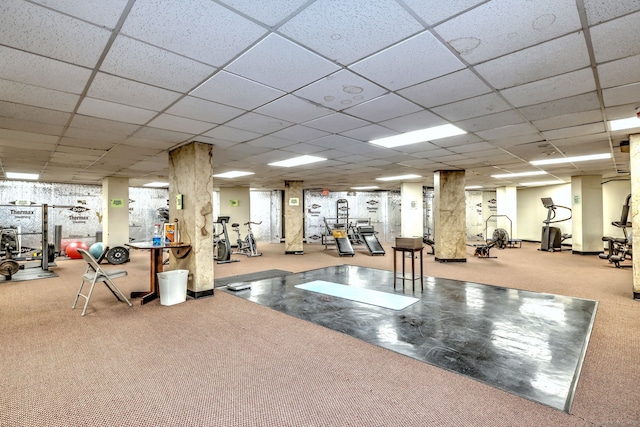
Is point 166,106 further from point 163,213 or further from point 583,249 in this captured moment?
point 583,249

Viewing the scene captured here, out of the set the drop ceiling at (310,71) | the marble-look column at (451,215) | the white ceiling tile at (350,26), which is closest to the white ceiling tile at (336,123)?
the drop ceiling at (310,71)

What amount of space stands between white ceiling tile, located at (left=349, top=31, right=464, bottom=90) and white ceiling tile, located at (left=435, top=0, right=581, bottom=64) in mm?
116

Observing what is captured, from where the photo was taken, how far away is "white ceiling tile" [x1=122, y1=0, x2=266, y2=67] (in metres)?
1.85

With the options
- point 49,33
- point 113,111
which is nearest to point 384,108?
point 49,33

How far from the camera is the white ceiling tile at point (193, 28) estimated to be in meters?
1.85

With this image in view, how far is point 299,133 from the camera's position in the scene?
4.66 m

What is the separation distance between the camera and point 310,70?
8.70 ft

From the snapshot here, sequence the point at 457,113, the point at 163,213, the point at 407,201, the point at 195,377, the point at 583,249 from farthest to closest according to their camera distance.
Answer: the point at 407,201, the point at 583,249, the point at 163,213, the point at 457,113, the point at 195,377

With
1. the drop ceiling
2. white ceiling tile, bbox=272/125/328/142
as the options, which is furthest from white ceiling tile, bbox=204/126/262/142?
white ceiling tile, bbox=272/125/328/142

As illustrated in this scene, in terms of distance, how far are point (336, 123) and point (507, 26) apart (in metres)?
2.36

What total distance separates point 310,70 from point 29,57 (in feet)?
7.03

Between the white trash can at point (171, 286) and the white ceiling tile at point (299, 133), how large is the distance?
261 centimetres

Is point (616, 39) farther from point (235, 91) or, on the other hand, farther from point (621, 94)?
point (235, 91)

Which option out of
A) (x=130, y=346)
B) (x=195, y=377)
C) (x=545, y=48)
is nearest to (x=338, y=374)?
(x=195, y=377)
